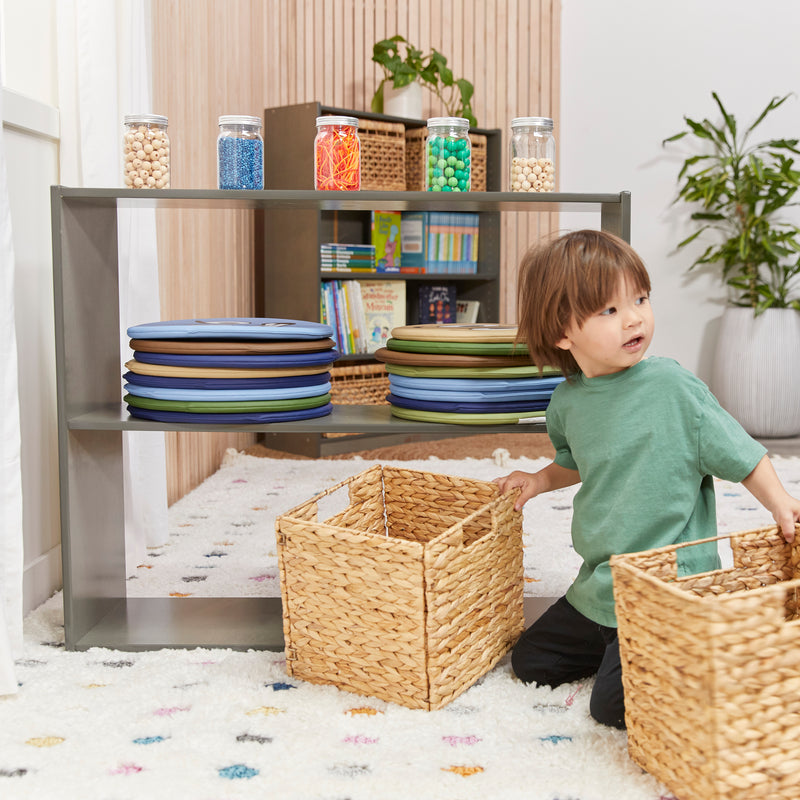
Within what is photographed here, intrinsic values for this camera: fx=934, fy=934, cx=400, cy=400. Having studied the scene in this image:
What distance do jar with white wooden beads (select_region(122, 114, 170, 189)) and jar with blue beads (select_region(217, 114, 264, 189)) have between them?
0.11 meters

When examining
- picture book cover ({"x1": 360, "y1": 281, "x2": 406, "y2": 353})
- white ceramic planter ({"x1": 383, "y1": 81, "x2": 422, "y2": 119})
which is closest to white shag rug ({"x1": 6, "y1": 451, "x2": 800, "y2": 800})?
picture book cover ({"x1": 360, "y1": 281, "x2": 406, "y2": 353})

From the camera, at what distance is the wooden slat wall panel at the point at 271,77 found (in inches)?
114

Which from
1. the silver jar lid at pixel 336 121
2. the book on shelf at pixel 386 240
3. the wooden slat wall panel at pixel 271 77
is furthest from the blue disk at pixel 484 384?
the book on shelf at pixel 386 240

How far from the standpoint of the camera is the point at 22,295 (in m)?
1.89

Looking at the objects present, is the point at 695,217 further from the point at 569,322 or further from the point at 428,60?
the point at 569,322

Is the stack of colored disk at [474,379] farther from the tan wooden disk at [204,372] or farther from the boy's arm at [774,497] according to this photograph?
the boy's arm at [774,497]

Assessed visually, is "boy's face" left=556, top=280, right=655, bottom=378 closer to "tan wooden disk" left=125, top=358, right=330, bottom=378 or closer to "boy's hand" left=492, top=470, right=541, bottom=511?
"boy's hand" left=492, top=470, right=541, bottom=511

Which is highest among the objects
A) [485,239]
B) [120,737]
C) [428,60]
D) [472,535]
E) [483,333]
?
[428,60]

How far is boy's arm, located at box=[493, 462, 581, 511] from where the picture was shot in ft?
5.40

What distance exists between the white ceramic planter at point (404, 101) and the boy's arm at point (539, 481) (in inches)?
97.8

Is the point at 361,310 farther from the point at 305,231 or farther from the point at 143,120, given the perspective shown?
the point at 143,120

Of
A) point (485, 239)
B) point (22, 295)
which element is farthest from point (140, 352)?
point (485, 239)

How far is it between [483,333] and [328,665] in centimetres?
65

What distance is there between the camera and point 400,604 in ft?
4.72
